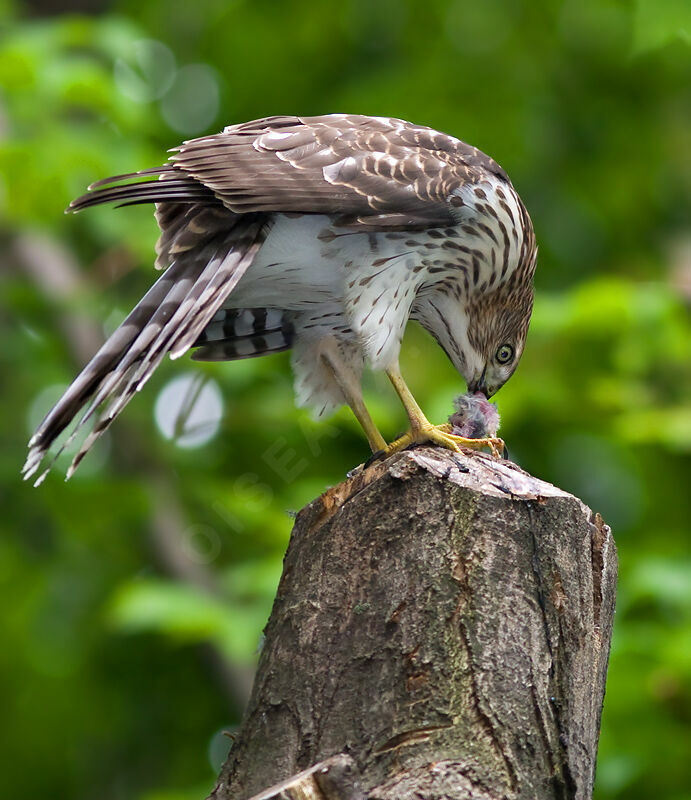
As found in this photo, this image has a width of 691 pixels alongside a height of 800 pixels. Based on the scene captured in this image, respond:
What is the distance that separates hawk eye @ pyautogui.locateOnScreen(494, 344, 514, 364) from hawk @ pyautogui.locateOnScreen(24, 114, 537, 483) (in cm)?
1

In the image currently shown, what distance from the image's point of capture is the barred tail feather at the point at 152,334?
10.5 feet

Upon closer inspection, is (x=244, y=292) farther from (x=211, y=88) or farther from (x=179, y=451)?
(x=211, y=88)

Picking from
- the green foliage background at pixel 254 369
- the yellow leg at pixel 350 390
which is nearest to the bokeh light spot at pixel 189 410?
the green foliage background at pixel 254 369

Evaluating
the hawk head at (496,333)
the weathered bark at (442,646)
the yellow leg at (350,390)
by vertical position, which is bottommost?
the weathered bark at (442,646)

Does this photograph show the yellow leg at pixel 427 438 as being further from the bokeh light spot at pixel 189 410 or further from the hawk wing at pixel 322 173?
the bokeh light spot at pixel 189 410

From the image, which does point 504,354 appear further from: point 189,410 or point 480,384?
point 189,410

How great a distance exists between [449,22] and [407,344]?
3.00 m

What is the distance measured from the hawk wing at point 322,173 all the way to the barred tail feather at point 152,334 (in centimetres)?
19

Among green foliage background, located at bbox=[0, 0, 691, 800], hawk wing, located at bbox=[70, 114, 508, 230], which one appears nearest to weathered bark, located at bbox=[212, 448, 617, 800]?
hawk wing, located at bbox=[70, 114, 508, 230]

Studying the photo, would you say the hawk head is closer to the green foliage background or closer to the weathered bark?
the green foliage background

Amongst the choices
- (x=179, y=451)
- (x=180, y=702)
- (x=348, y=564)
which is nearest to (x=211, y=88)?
(x=179, y=451)

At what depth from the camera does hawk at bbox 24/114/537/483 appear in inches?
131

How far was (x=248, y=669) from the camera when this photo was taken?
19.9ft

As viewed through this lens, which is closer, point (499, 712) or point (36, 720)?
point (499, 712)
